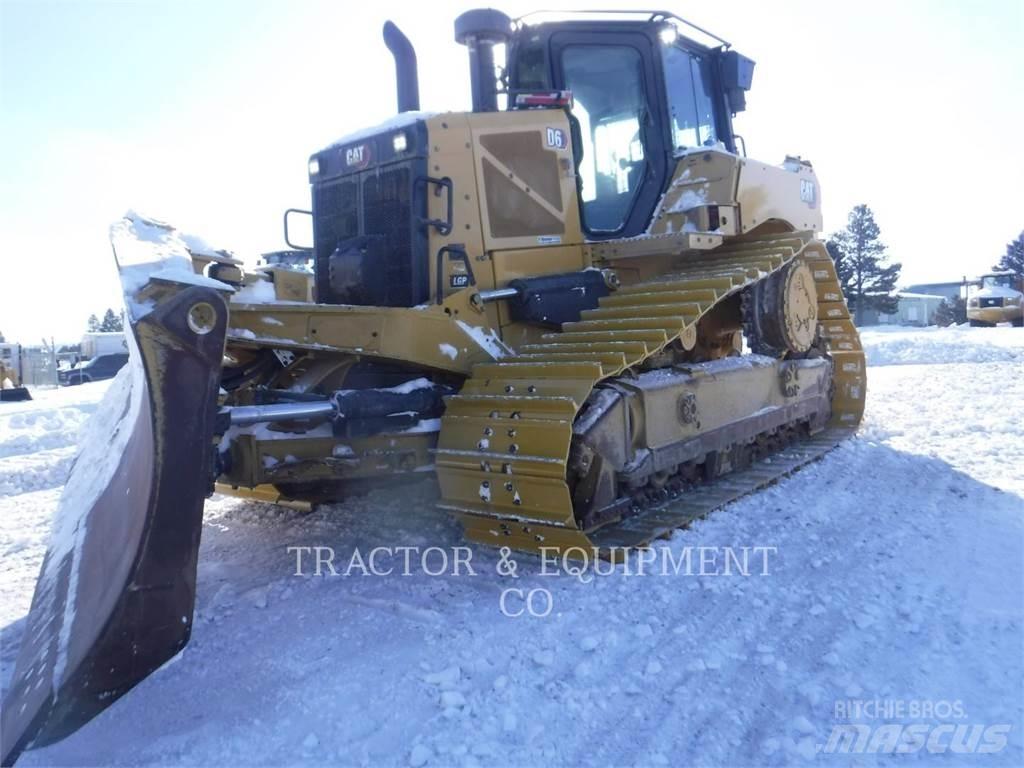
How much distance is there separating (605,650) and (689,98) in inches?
183

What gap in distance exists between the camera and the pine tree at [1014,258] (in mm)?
65000

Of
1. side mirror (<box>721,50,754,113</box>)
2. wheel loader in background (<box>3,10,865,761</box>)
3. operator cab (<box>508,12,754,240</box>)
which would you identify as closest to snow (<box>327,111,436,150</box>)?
A: wheel loader in background (<box>3,10,865,761</box>)

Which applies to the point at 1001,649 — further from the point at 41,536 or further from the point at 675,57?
the point at 41,536

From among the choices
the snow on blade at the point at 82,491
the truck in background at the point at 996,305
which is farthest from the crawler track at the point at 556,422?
the truck in background at the point at 996,305

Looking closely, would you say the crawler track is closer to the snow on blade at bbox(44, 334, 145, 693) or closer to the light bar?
the light bar

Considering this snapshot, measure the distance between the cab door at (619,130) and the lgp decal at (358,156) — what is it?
154 cm

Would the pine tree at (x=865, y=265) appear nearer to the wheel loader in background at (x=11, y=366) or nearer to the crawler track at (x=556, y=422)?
the wheel loader in background at (x=11, y=366)

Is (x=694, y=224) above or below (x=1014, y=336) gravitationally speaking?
above

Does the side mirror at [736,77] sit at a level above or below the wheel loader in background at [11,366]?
above

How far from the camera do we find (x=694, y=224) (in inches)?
217

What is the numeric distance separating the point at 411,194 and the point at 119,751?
3259 millimetres

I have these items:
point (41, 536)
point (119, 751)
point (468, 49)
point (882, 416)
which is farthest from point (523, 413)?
point (882, 416)

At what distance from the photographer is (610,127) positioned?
5859mm

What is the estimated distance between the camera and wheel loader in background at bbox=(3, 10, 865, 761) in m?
2.65
